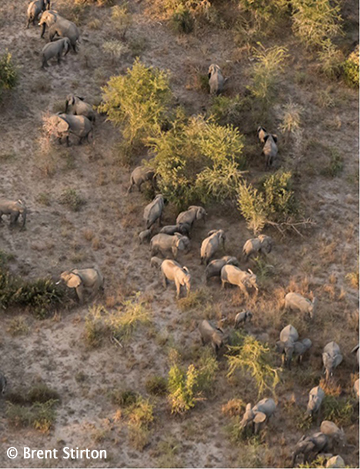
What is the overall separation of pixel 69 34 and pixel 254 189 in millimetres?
8717

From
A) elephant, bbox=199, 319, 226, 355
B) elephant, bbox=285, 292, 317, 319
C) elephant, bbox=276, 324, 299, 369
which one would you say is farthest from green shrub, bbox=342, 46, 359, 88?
elephant, bbox=199, 319, 226, 355

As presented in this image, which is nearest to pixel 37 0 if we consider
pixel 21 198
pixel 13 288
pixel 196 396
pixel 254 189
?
pixel 21 198

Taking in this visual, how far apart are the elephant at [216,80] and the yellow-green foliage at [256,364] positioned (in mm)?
10686

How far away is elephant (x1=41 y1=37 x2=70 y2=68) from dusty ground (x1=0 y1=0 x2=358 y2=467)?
406 millimetres

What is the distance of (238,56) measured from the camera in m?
29.9

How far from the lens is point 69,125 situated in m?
25.8

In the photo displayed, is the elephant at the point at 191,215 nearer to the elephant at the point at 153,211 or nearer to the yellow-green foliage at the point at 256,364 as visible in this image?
the elephant at the point at 153,211

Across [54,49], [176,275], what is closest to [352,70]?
[54,49]

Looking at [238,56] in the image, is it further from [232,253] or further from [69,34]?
[232,253]

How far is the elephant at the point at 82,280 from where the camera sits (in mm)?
20938

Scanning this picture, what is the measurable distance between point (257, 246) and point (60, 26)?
11.0 meters

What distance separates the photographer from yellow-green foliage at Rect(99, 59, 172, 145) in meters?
25.2

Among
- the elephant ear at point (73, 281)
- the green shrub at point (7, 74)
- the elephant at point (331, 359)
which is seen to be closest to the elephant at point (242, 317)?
the elephant at point (331, 359)

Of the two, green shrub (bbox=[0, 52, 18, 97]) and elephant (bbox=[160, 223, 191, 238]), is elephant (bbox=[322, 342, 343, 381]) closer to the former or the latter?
elephant (bbox=[160, 223, 191, 238])
